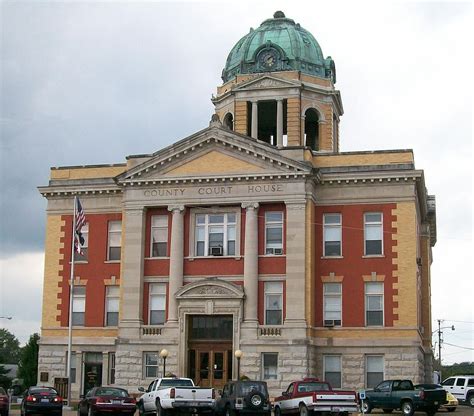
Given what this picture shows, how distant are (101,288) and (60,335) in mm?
4053

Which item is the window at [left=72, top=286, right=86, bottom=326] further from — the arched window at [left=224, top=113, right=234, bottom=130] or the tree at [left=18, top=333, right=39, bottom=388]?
the tree at [left=18, top=333, right=39, bottom=388]

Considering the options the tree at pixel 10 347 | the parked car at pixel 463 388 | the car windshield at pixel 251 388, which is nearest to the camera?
the car windshield at pixel 251 388

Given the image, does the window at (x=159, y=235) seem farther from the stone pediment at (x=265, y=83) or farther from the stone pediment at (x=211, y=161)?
the stone pediment at (x=265, y=83)

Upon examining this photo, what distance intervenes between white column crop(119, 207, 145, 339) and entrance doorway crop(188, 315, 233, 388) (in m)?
3.33

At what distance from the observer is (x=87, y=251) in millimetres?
58812

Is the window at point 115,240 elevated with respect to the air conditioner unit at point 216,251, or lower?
elevated

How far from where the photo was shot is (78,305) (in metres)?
58.5

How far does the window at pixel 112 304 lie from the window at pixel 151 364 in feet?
13.0

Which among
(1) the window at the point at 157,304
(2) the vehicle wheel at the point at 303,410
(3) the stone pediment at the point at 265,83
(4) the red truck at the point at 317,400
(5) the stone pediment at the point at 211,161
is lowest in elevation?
(2) the vehicle wheel at the point at 303,410

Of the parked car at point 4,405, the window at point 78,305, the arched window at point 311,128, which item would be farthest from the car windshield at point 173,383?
the arched window at point 311,128

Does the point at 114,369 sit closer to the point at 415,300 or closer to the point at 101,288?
the point at 101,288

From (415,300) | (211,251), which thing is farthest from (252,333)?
(415,300)

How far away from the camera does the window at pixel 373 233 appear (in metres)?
54.1

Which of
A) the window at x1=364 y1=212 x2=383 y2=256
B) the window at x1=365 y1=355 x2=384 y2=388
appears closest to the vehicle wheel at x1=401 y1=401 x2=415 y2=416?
the window at x1=365 y1=355 x2=384 y2=388
